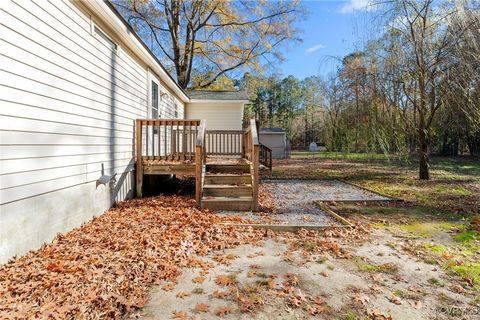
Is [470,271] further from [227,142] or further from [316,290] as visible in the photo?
[227,142]

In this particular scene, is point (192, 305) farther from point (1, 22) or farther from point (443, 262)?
point (1, 22)

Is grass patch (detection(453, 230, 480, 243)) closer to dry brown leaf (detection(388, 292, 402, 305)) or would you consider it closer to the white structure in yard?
dry brown leaf (detection(388, 292, 402, 305))

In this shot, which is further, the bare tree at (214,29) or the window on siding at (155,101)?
the bare tree at (214,29)

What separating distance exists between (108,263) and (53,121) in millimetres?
1935

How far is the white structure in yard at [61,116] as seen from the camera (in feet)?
9.64

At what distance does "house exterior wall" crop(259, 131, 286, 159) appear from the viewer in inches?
983

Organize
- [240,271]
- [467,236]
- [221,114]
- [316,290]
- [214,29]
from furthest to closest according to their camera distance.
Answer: [214,29] < [221,114] < [467,236] < [240,271] < [316,290]

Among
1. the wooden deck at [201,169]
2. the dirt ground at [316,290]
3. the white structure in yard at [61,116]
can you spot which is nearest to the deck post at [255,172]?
the wooden deck at [201,169]

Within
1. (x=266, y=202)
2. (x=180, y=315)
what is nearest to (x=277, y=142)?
(x=266, y=202)

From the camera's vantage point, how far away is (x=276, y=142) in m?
25.2

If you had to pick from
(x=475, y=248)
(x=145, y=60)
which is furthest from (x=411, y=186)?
(x=145, y=60)

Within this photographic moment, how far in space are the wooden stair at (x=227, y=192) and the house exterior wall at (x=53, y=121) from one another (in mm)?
1795

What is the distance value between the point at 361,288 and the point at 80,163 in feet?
13.1

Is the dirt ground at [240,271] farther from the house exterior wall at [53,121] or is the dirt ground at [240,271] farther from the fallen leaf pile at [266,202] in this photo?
the fallen leaf pile at [266,202]
